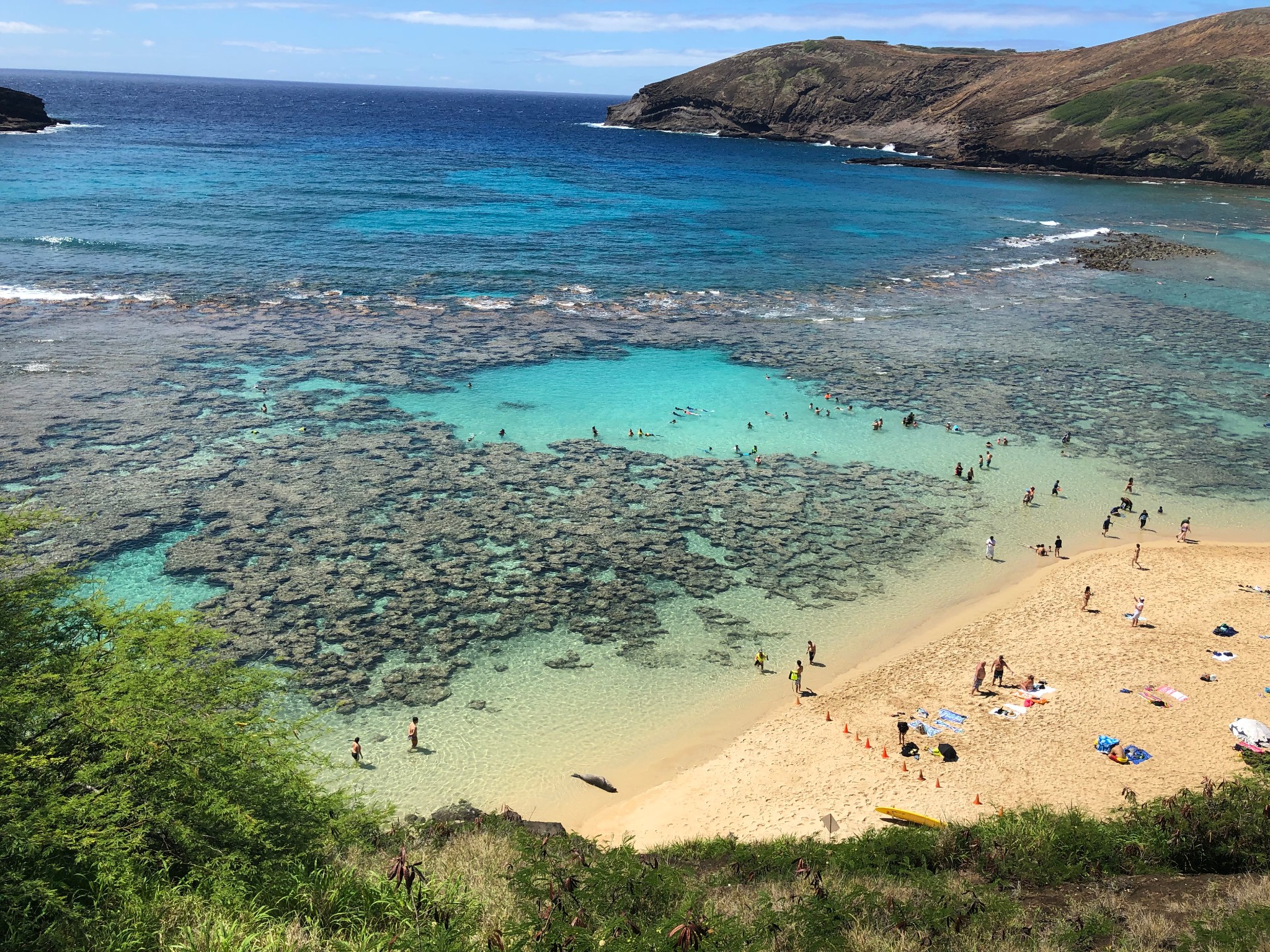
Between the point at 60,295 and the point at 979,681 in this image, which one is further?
the point at 60,295

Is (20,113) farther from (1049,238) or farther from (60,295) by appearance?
(1049,238)

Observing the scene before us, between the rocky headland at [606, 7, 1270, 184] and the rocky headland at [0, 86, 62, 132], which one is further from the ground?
the rocky headland at [606, 7, 1270, 184]

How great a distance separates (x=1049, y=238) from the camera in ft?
345

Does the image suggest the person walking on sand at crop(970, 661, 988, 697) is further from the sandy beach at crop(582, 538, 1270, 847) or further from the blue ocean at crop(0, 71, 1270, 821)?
the blue ocean at crop(0, 71, 1270, 821)

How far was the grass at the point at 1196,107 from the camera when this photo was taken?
480 feet

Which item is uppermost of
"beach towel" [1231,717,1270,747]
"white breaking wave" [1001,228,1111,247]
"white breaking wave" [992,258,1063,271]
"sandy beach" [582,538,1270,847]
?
"white breaking wave" [1001,228,1111,247]

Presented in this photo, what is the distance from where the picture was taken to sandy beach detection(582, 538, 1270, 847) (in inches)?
885

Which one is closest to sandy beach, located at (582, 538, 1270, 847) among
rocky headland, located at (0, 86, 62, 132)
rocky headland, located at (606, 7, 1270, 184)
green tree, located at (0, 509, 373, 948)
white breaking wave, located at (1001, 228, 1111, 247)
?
green tree, located at (0, 509, 373, 948)

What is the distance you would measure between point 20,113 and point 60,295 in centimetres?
13324

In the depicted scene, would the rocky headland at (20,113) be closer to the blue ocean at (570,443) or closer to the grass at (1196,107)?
→ the blue ocean at (570,443)

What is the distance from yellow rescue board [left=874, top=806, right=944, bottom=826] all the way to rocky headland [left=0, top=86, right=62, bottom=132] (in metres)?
198

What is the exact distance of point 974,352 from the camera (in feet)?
204

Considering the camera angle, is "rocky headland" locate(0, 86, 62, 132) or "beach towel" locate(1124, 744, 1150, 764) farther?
"rocky headland" locate(0, 86, 62, 132)

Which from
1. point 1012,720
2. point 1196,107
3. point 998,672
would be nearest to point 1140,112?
point 1196,107
